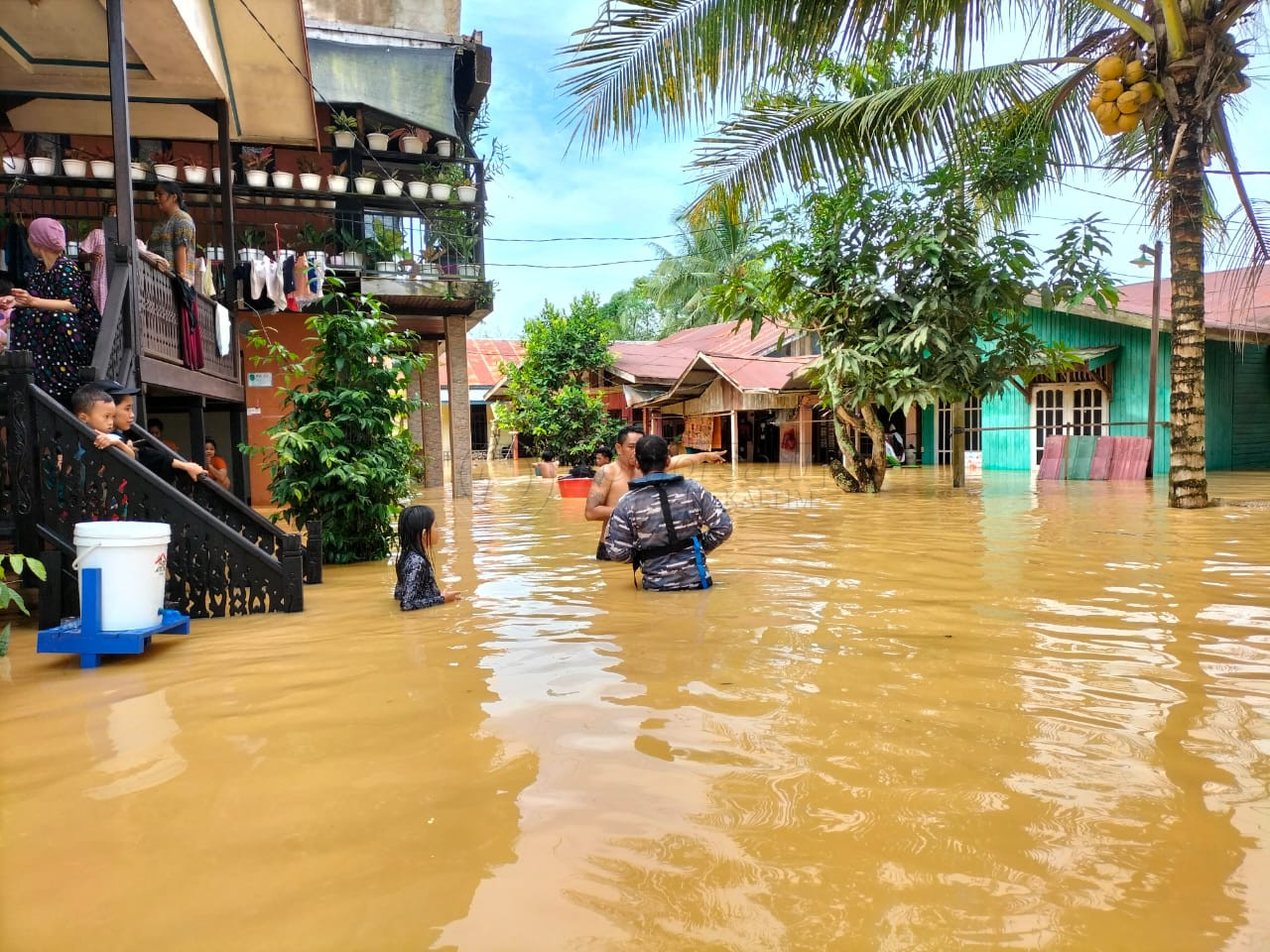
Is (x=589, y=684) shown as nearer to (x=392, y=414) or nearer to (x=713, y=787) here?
(x=713, y=787)

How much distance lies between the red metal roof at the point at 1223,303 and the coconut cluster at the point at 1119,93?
6.24 m

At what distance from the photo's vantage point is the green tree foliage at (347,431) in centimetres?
760

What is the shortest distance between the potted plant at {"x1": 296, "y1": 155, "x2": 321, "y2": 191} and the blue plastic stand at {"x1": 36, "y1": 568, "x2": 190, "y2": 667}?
10682 mm

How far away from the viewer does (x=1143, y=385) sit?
53.7 feet

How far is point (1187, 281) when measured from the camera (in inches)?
345

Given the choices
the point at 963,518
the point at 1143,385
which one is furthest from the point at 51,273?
the point at 1143,385

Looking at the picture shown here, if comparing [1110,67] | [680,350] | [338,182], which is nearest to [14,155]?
[338,182]

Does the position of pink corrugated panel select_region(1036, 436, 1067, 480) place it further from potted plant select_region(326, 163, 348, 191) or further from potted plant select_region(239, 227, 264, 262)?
potted plant select_region(239, 227, 264, 262)

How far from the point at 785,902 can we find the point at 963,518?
8702 mm

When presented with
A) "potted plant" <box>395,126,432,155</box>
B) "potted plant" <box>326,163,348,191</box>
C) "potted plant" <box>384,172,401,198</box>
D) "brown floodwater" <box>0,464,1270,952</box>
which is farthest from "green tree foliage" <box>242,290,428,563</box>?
"potted plant" <box>395,126,432,155</box>

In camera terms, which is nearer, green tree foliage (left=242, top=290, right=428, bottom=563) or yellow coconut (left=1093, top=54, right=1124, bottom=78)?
green tree foliage (left=242, top=290, right=428, bottom=563)

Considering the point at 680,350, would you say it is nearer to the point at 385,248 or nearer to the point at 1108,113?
the point at 385,248

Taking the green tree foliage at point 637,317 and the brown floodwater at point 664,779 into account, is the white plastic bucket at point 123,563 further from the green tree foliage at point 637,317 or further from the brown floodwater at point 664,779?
the green tree foliage at point 637,317

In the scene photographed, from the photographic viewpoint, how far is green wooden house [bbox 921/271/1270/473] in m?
15.8
